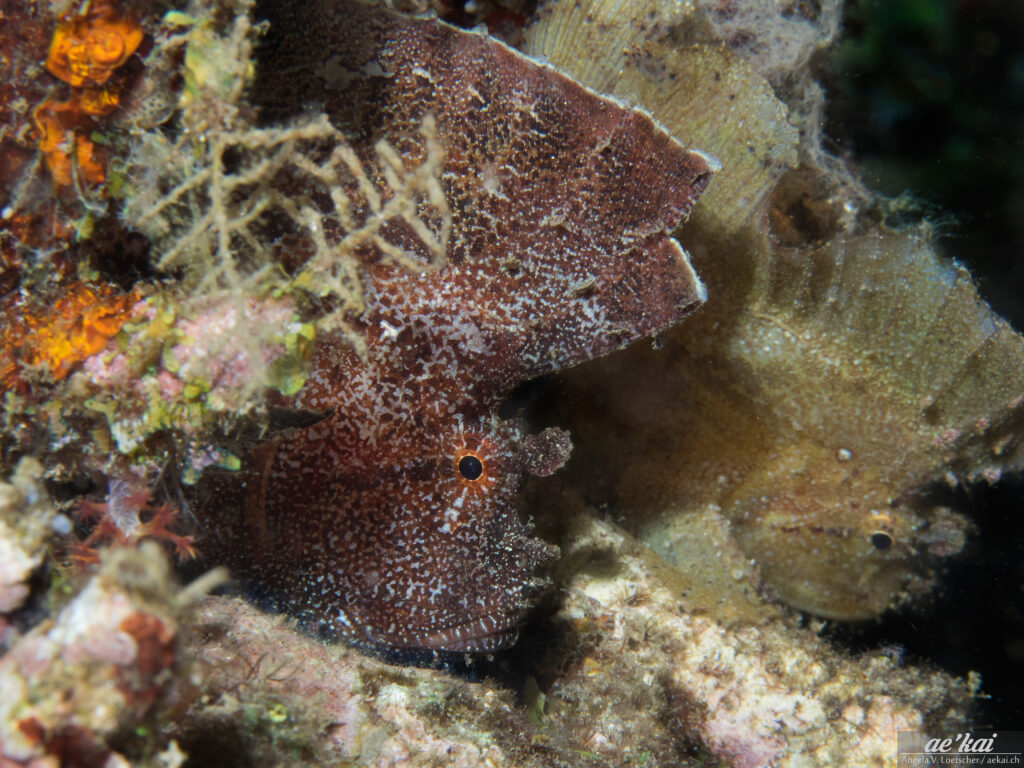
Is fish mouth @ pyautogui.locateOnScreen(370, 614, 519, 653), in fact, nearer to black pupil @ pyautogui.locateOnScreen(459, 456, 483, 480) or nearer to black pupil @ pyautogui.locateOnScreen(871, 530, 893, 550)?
black pupil @ pyautogui.locateOnScreen(459, 456, 483, 480)

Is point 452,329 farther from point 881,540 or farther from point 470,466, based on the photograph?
point 881,540

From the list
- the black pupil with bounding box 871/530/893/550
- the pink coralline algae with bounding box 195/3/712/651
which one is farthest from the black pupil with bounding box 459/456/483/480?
the black pupil with bounding box 871/530/893/550

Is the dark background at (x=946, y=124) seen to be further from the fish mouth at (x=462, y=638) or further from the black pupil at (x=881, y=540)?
the fish mouth at (x=462, y=638)

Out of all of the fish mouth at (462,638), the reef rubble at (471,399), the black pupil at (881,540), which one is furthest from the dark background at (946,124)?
the fish mouth at (462,638)

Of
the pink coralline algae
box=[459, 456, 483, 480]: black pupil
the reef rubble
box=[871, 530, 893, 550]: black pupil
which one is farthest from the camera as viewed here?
box=[871, 530, 893, 550]: black pupil

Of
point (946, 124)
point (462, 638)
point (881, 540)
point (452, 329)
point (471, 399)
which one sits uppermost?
point (946, 124)

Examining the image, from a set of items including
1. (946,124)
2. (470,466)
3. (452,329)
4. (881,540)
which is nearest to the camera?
(452,329)

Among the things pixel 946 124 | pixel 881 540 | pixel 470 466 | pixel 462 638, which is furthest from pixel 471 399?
pixel 946 124

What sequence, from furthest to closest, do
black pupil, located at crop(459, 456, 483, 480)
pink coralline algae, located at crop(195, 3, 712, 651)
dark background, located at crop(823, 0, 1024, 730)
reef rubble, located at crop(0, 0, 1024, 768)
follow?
1. dark background, located at crop(823, 0, 1024, 730)
2. black pupil, located at crop(459, 456, 483, 480)
3. pink coralline algae, located at crop(195, 3, 712, 651)
4. reef rubble, located at crop(0, 0, 1024, 768)

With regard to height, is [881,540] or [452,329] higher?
[452,329]
